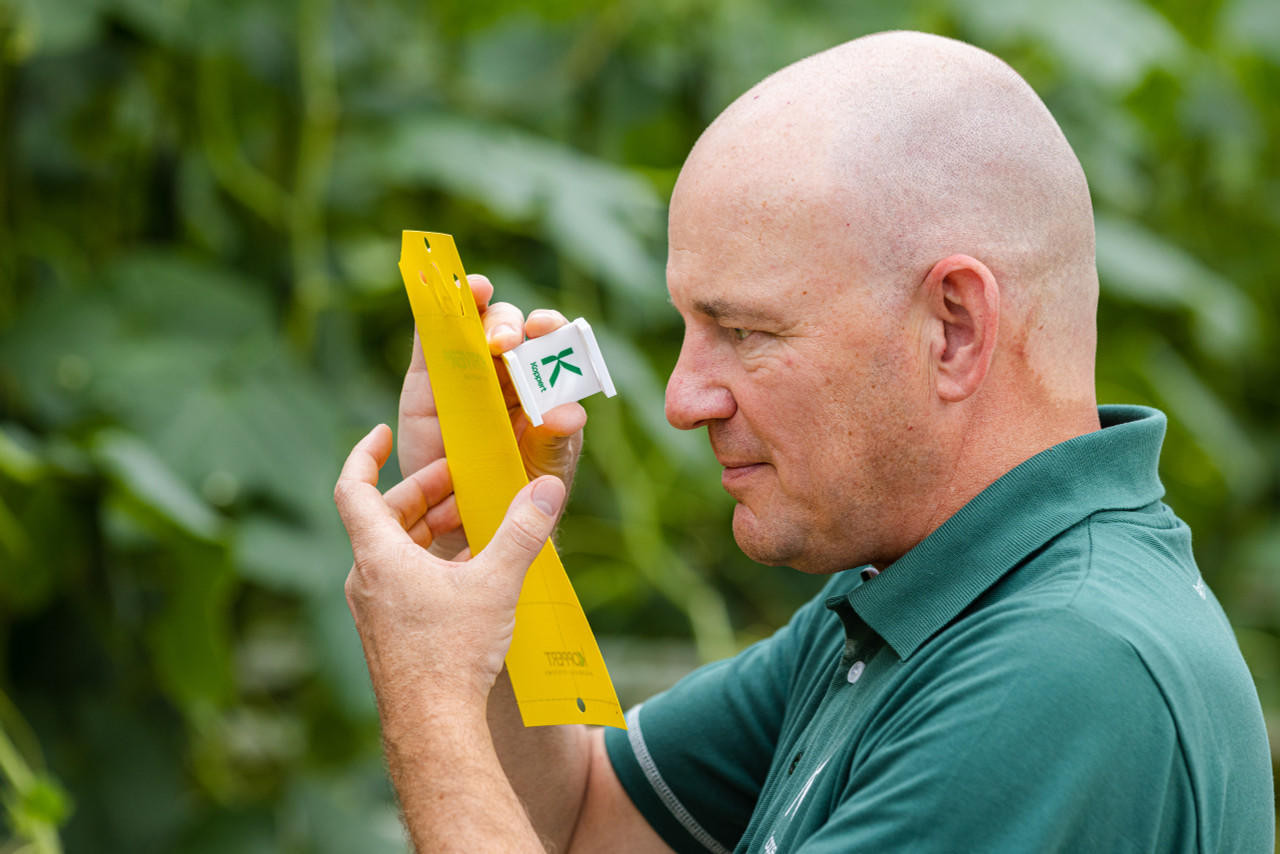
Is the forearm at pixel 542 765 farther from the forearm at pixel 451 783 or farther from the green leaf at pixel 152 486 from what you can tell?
the green leaf at pixel 152 486

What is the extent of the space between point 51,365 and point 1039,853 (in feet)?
4.71

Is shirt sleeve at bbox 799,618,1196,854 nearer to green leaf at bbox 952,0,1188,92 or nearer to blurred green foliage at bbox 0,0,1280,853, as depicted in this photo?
blurred green foliage at bbox 0,0,1280,853

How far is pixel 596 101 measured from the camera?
2.28m

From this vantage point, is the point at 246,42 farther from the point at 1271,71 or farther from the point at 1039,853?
the point at 1271,71

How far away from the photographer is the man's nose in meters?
0.90

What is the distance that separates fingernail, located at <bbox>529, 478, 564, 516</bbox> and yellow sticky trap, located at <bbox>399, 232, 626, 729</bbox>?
41 mm

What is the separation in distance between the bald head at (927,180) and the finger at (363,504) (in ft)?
1.02

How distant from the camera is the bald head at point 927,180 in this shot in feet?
2.75

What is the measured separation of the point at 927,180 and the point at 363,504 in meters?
0.44

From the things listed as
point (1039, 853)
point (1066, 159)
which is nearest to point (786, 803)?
point (1039, 853)

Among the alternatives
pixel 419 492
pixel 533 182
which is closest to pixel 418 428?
pixel 419 492

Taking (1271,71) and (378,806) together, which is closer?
(378,806)

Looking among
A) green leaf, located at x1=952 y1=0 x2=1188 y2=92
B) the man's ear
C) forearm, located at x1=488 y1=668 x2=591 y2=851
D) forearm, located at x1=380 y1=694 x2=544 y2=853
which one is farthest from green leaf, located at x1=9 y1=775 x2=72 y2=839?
green leaf, located at x1=952 y1=0 x2=1188 y2=92

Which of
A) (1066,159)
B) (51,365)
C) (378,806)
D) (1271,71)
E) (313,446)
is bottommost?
(378,806)
